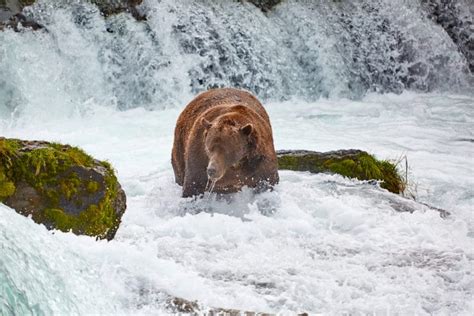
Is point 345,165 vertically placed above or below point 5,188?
below

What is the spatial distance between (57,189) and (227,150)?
170cm

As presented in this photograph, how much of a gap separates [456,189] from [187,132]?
3.46 meters

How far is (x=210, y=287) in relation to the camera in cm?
435

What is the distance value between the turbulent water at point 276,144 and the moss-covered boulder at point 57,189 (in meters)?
0.34

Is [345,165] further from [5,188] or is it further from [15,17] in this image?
[15,17]

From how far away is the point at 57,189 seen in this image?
17.5 feet

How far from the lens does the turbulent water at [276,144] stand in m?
4.17

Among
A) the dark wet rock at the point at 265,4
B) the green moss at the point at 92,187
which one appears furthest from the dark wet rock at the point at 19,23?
the green moss at the point at 92,187

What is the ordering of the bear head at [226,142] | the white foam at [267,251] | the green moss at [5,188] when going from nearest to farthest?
1. the white foam at [267,251]
2. the green moss at [5,188]
3. the bear head at [226,142]

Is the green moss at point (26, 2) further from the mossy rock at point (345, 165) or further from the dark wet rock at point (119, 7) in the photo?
the mossy rock at point (345, 165)

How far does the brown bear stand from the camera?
6512mm

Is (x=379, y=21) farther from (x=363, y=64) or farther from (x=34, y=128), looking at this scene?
(x=34, y=128)

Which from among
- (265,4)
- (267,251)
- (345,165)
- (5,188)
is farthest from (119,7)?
(267,251)

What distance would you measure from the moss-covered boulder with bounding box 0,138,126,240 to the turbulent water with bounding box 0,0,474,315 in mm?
341
